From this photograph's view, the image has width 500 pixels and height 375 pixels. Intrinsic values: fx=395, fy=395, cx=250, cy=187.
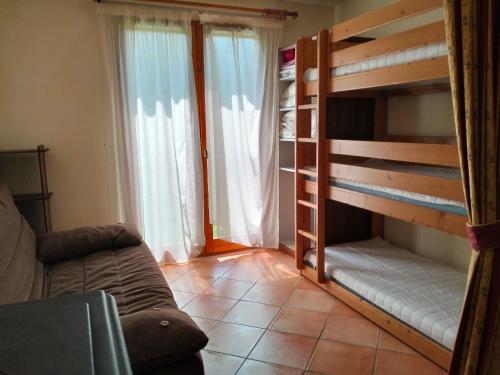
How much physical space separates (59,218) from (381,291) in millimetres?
2526

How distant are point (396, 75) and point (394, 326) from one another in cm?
143

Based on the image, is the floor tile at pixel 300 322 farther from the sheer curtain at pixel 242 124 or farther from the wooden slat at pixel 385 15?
the wooden slat at pixel 385 15

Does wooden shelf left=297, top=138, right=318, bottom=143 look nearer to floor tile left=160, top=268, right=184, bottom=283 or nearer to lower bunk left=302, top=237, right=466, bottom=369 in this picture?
lower bunk left=302, top=237, right=466, bottom=369

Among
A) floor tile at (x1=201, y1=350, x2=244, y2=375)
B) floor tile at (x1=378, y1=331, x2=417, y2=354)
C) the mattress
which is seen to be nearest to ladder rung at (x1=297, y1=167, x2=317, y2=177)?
the mattress

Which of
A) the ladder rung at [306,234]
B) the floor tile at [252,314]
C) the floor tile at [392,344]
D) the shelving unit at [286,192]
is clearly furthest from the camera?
the shelving unit at [286,192]

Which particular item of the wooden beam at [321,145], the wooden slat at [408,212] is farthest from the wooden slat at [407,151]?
the wooden slat at [408,212]

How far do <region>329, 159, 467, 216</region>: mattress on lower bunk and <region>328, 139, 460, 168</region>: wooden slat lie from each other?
0.17m

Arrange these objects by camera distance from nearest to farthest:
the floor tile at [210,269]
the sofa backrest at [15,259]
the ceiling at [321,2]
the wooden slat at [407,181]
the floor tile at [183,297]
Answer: the sofa backrest at [15,259], the wooden slat at [407,181], the floor tile at [183,297], the floor tile at [210,269], the ceiling at [321,2]

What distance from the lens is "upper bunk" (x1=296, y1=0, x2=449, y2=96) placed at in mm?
1878

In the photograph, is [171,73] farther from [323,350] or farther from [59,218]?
[323,350]

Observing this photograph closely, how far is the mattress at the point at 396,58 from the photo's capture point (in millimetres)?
1861

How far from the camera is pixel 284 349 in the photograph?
2.23m

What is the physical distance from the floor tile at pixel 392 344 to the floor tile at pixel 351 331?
0.03 meters

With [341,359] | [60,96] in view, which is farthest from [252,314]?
[60,96]
